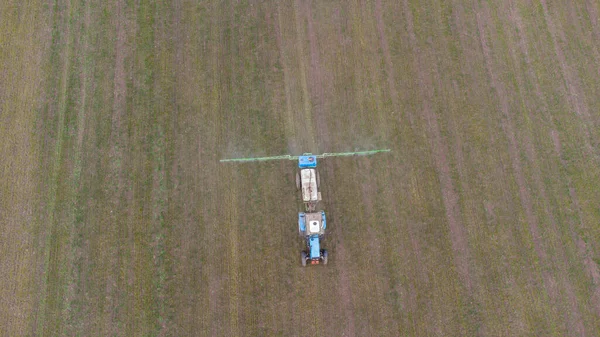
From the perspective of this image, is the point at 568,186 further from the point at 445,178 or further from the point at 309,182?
the point at 309,182

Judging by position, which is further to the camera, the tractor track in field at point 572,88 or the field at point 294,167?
the tractor track in field at point 572,88

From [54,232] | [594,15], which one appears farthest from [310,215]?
[594,15]

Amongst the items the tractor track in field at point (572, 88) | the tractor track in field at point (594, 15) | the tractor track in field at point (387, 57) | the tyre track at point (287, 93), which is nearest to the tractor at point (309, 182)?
the tyre track at point (287, 93)

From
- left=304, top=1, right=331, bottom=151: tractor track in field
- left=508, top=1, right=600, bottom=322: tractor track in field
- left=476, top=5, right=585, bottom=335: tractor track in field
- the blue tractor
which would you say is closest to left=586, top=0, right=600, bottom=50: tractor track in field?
left=508, top=1, right=600, bottom=322: tractor track in field

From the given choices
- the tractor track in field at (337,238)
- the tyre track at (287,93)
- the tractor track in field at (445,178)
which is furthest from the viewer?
the tyre track at (287,93)

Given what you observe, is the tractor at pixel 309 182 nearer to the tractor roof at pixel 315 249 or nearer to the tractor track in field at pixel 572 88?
the tractor roof at pixel 315 249

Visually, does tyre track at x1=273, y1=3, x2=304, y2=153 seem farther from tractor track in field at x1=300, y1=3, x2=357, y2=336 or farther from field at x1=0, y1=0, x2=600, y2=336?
tractor track in field at x1=300, y1=3, x2=357, y2=336

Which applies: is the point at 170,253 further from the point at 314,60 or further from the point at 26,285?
the point at 314,60
